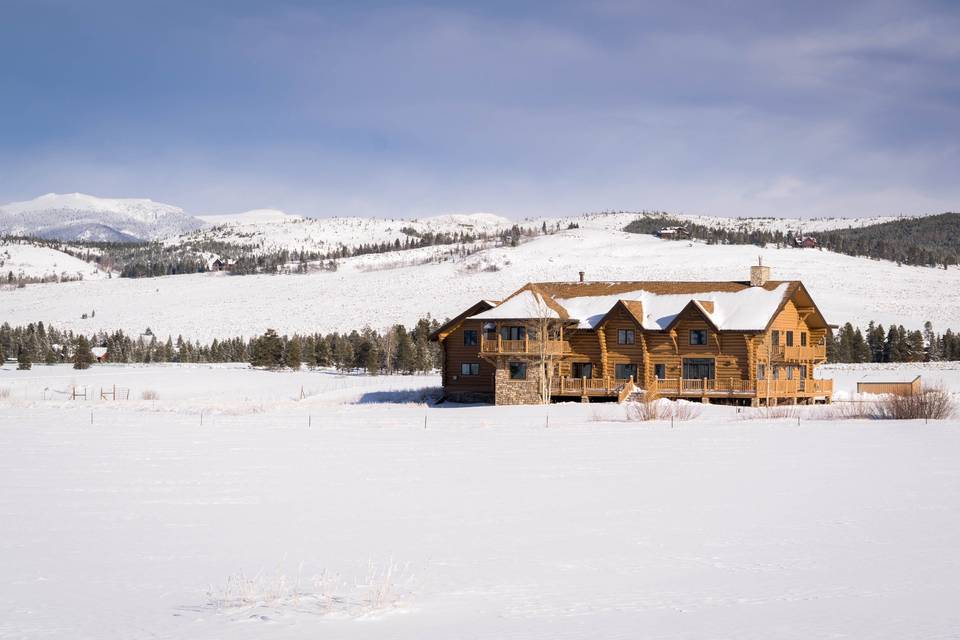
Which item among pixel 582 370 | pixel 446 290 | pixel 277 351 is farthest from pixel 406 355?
pixel 446 290

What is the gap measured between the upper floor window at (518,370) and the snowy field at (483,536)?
15826 millimetres

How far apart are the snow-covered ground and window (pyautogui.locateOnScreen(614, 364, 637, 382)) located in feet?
234

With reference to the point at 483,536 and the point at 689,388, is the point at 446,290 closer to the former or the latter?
the point at 689,388

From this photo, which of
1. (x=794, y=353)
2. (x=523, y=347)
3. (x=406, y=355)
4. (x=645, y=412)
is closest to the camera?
(x=645, y=412)

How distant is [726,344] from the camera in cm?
4788

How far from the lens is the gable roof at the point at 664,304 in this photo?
47.8 metres

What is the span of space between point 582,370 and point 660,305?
17.1 feet

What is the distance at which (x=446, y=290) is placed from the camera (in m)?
145

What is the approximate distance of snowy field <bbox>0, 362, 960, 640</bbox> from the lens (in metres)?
10.5

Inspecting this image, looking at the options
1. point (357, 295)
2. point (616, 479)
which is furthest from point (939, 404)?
point (357, 295)

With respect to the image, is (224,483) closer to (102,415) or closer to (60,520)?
Result: (60,520)

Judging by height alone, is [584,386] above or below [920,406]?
above

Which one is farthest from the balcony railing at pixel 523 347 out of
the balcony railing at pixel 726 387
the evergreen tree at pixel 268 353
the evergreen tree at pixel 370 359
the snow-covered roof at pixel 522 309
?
the evergreen tree at pixel 268 353

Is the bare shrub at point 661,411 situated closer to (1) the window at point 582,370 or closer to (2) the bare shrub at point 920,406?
(1) the window at point 582,370
